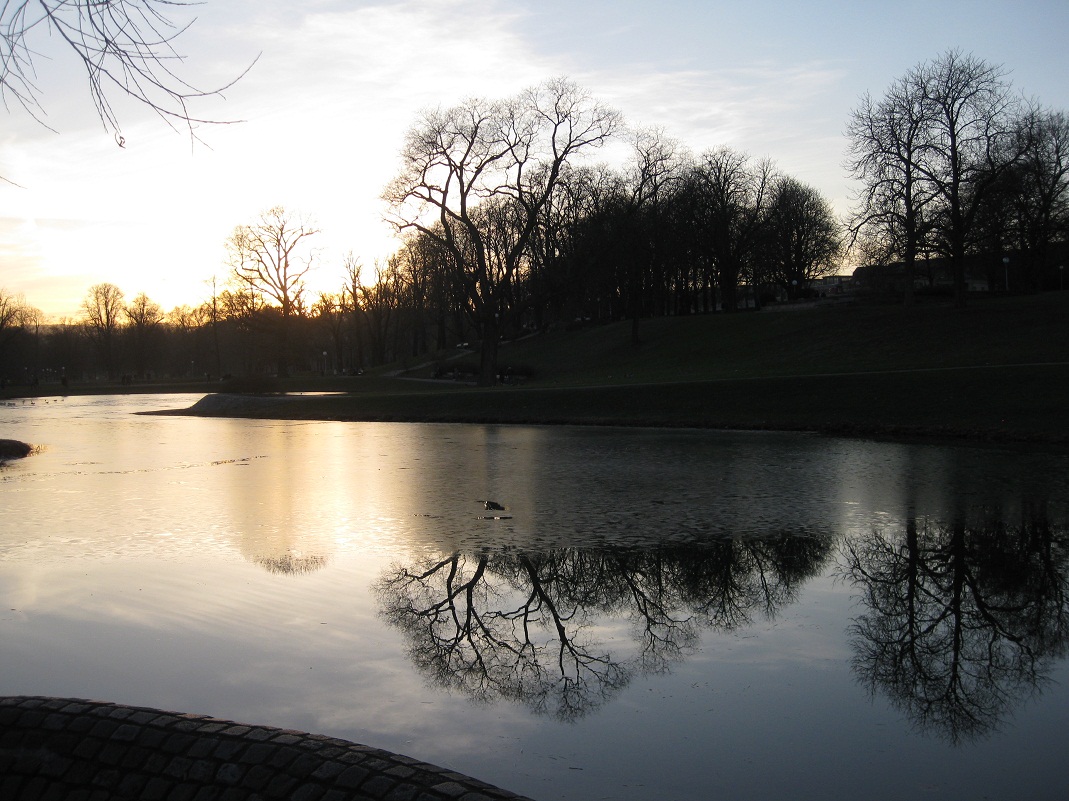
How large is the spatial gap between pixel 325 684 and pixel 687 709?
→ 2.36 meters

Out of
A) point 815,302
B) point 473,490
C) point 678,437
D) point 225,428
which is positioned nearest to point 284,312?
point 815,302

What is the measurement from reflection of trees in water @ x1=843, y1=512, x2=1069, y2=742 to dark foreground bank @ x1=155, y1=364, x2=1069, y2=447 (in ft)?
40.9

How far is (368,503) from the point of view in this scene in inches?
550

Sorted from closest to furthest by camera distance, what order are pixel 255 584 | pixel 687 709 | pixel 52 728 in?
pixel 52 728
pixel 687 709
pixel 255 584

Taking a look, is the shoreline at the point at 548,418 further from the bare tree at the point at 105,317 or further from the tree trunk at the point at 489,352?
the bare tree at the point at 105,317

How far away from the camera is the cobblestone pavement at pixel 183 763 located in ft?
12.3

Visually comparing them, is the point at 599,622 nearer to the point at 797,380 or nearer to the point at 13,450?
the point at 13,450

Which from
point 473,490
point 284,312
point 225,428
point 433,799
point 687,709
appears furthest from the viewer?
point 284,312

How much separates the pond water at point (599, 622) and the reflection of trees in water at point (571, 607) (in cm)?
3

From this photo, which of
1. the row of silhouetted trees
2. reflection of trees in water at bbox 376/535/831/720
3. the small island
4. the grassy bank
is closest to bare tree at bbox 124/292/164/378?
the row of silhouetted trees

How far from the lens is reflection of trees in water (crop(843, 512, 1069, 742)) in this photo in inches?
229

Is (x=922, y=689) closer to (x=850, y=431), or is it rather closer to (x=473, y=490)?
(x=473, y=490)

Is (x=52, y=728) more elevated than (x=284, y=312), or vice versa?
(x=284, y=312)

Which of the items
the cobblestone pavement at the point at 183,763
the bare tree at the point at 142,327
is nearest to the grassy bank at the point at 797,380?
the cobblestone pavement at the point at 183,763
